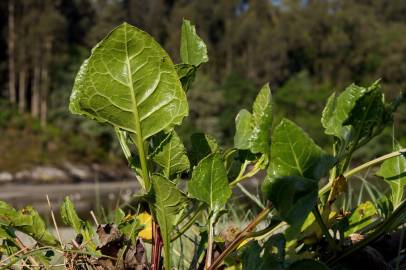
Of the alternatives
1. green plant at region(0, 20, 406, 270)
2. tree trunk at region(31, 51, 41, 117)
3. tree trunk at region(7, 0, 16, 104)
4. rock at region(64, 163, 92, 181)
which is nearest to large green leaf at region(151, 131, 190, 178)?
green plant at region(0, 20, 406, 270)

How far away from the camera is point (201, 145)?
52 centimetres

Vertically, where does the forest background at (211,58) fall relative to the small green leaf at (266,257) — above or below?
below

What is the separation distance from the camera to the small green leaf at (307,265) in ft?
1.34

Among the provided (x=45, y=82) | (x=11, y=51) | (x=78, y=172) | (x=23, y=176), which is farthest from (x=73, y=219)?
(x=11, y=51)

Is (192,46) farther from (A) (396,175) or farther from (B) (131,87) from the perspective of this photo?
(A) (396,175)

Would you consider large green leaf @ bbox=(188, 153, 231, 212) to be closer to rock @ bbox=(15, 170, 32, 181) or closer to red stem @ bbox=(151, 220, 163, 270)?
red stem @ bbox=(151, 220, 163, 270)

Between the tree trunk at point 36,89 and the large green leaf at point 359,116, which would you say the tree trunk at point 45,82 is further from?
the large green leaf at point 359,116

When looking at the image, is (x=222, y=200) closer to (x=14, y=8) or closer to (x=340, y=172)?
(x=340, y=172)

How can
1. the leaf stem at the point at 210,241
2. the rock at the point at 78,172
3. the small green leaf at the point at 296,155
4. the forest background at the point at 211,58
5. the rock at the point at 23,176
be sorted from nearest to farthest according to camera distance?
the small green leaf at the point at 296,155 → the leaf stem at the point at 210,241 → the rock at the point at 23,176 → the rock at the point at 78,172 → the forest background at the point at 211,58

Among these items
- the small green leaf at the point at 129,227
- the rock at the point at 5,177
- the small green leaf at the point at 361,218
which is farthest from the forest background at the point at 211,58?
the small green leaf at the point at 129,227

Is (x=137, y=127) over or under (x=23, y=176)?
over

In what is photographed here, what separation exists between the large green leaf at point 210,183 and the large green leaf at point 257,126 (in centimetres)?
3

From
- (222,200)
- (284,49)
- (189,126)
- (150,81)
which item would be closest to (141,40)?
(150,81)

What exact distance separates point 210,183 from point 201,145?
0.28 ft
